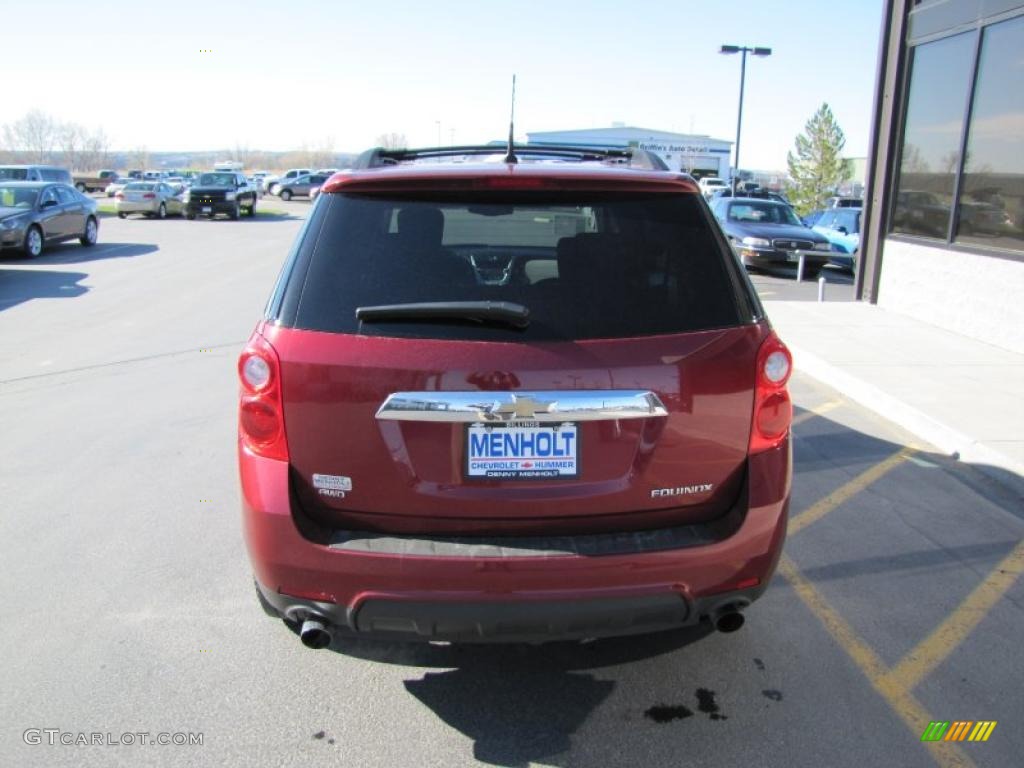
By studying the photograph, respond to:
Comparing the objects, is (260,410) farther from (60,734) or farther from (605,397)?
(60,734)

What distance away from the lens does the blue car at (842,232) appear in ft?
60.5

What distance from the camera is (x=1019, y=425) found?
6.16m

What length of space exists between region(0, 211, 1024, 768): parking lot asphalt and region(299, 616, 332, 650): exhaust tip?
A: 16.3 inches

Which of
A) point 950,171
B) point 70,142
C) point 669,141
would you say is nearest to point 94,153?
point 70,142

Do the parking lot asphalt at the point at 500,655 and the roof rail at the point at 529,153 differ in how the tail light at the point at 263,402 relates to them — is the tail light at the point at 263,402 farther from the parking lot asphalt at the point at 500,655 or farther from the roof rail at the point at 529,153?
the roof rail at the point at 529,153

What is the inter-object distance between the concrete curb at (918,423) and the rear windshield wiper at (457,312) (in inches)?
165

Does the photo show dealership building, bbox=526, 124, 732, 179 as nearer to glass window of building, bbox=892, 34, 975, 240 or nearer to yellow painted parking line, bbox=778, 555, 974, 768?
glass window of building, bbox=892, 34, 975, 240

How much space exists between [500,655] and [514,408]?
1333 mm

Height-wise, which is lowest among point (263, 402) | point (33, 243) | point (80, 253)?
point (80, 253)

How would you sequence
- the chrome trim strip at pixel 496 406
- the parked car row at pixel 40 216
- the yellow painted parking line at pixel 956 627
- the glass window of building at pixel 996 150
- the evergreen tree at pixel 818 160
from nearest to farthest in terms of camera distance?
1. the chrome trim strip at pixel 496 406
2. the yellow painted parking line at pixel 956 627
3. the glass window of building at pixel 996 150
4. the parked car row at pixel 40 216
5. the evergreen tree at pixel 818 160

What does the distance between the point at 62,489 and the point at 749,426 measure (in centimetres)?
425

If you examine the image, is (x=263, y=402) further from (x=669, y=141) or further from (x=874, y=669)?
(x=669, y=141)

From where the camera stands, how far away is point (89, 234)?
66.3 feet

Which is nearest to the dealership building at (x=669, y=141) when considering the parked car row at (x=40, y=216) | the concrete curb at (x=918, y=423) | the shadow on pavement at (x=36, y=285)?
the parked car row at (x=40, y=216)
